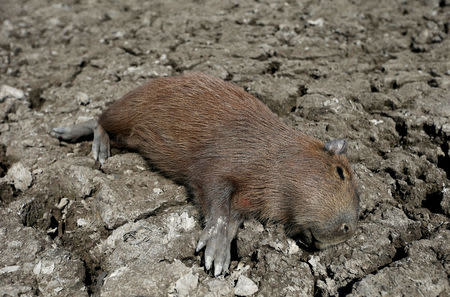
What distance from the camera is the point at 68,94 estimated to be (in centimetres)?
389

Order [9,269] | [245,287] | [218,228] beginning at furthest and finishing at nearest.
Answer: [218,228] < [9,269] < [245,287]

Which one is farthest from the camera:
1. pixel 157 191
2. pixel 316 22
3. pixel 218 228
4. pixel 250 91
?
pixel 316 22

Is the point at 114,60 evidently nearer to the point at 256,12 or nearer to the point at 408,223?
the point at 256,12

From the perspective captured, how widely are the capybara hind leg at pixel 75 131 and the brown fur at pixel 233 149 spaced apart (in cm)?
10

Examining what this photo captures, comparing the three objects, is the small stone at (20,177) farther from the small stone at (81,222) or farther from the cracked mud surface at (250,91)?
the small stone at (81,222)

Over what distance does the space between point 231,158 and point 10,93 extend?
2407 millimetres

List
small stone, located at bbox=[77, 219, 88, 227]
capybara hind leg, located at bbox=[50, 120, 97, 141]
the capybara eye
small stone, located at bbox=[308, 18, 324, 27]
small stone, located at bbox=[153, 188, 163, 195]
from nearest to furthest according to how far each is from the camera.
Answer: the capybara eye < small stone, located at bbox=[77, 219, 88, 227] < small stone, located at bbox=[153, 188, 163, 195] < capybara hind leg, located at bbox=[50, 120, 97, 141] < small stone, located at bbox=[308, 18, 324, 27]

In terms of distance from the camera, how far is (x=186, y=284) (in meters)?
2.32

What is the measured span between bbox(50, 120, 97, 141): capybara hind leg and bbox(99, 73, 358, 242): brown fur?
0.10m

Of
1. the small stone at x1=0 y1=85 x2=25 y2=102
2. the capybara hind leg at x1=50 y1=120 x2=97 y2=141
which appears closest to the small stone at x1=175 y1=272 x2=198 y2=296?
the capybara hind leg at x1=50 y1=120 x2=97 y2=141

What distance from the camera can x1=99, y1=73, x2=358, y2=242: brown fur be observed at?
251 cm

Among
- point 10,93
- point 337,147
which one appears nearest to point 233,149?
point 337,147

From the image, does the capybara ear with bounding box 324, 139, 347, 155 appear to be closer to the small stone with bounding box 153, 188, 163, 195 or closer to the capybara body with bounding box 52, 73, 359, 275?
the capybara body with bounding box 52, 73, 359, 275

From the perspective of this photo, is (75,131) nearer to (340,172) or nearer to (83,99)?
(83,99)
